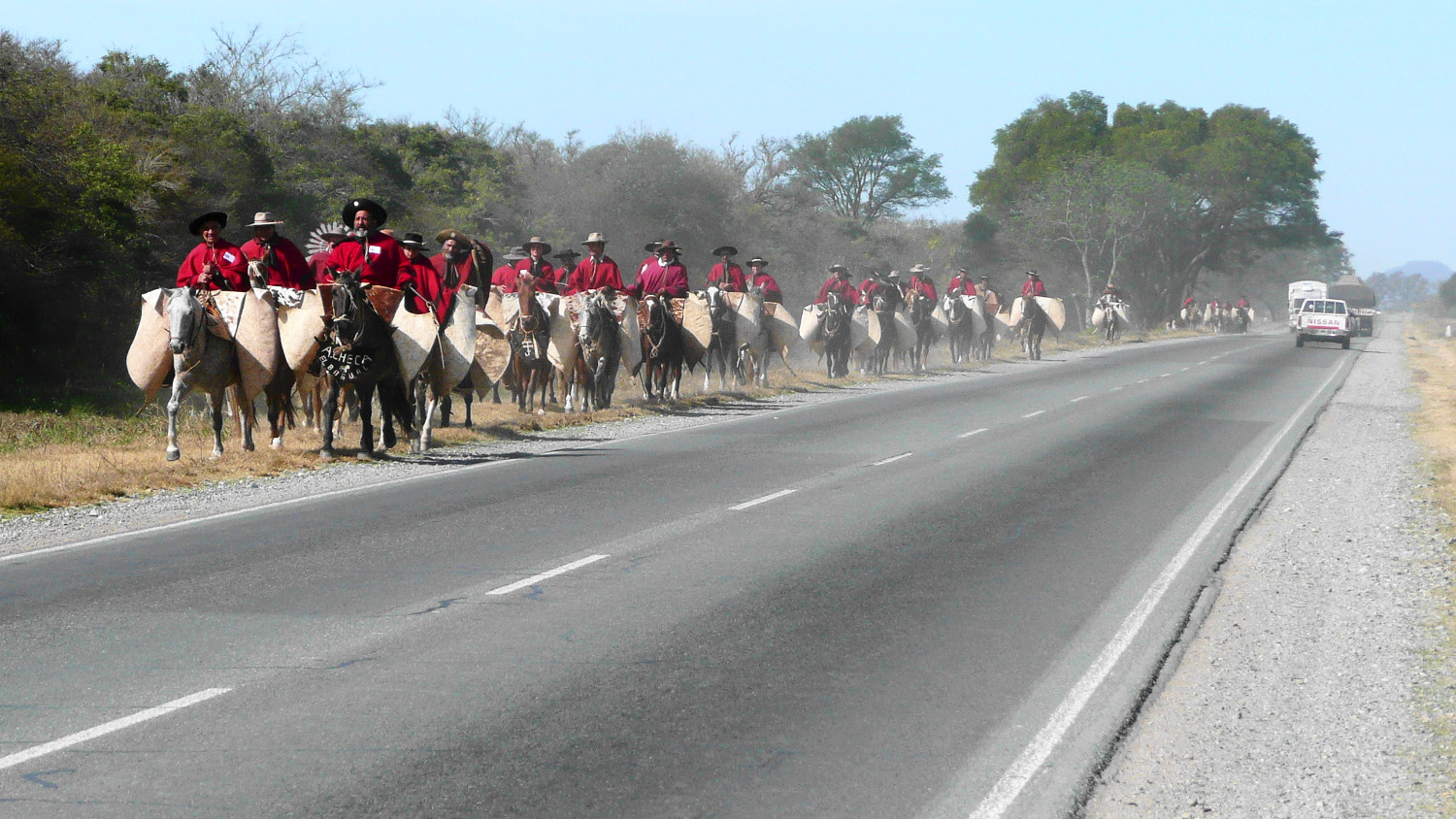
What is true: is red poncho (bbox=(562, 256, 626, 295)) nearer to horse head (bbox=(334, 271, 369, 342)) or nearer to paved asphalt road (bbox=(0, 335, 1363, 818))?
horse head (bbox=(334, 271, 369, 342))

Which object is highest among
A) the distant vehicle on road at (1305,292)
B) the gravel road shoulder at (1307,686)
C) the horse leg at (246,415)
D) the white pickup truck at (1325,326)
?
the distant vehicle on road at (1305,292)

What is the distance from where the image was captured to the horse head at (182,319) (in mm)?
13930

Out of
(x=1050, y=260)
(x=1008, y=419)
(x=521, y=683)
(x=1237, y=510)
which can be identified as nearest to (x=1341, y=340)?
(x=1050, y=260)

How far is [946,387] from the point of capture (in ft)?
99.7

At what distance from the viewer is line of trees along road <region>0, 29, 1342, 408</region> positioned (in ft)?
81.0

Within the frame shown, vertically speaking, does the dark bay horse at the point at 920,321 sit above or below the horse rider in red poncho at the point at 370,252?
below

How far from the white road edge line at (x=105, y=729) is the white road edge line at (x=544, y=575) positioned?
2.36 meters

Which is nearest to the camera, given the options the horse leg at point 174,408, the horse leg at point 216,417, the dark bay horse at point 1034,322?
the horse leg at point 174,408

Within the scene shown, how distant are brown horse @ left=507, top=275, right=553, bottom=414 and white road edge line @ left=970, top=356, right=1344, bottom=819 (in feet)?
36.8

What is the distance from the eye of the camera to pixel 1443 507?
13.1m

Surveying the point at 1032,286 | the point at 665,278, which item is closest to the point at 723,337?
the point at 665,278

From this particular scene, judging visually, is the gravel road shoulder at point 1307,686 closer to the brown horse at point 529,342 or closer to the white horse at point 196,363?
the white horse at point 196,363

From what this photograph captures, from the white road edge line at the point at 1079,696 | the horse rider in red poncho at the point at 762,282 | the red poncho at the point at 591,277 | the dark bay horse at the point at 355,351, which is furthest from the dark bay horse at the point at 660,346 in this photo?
the white road edge line at the point at 1079,696

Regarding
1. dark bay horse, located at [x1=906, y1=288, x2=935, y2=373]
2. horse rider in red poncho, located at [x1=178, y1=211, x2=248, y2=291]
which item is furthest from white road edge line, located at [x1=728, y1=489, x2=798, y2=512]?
dark bay horse, located at [x1=906, y1=288, x2=935, y2=373]
